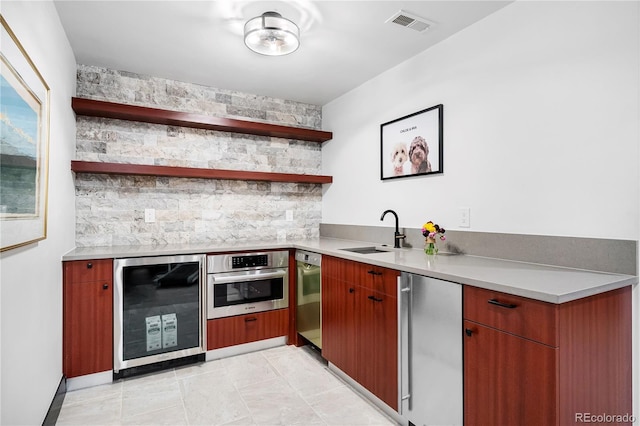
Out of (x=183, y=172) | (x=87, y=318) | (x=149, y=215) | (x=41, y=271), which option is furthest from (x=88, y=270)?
(x=183, y=172)

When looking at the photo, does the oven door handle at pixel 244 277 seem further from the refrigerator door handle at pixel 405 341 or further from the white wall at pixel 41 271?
the refrigerator door handle at pixel 405 341

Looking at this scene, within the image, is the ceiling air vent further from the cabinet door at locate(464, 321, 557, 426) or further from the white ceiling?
the cabinet door at locate(464, 321, 557, 426)

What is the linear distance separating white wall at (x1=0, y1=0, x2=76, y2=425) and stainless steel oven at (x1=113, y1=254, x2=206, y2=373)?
0.38 metres

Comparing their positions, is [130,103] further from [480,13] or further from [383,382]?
[383,382]

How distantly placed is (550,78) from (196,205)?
291 cm

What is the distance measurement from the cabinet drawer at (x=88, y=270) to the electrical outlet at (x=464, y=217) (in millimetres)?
2478

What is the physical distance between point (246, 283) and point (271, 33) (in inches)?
76.6

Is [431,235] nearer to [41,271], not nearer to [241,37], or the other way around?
[241,37]

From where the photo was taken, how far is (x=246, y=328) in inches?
119

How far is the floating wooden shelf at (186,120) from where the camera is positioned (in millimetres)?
2752

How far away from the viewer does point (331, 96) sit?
3693 mm

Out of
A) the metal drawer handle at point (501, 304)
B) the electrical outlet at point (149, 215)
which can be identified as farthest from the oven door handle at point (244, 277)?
the metal drawer handle at point (501, 304)

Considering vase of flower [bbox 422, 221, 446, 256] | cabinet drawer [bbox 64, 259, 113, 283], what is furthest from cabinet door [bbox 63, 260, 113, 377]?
vase of flower [bbox 422, 221, 446, 256]

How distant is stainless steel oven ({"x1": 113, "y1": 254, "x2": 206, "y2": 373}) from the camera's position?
256 centimetres
